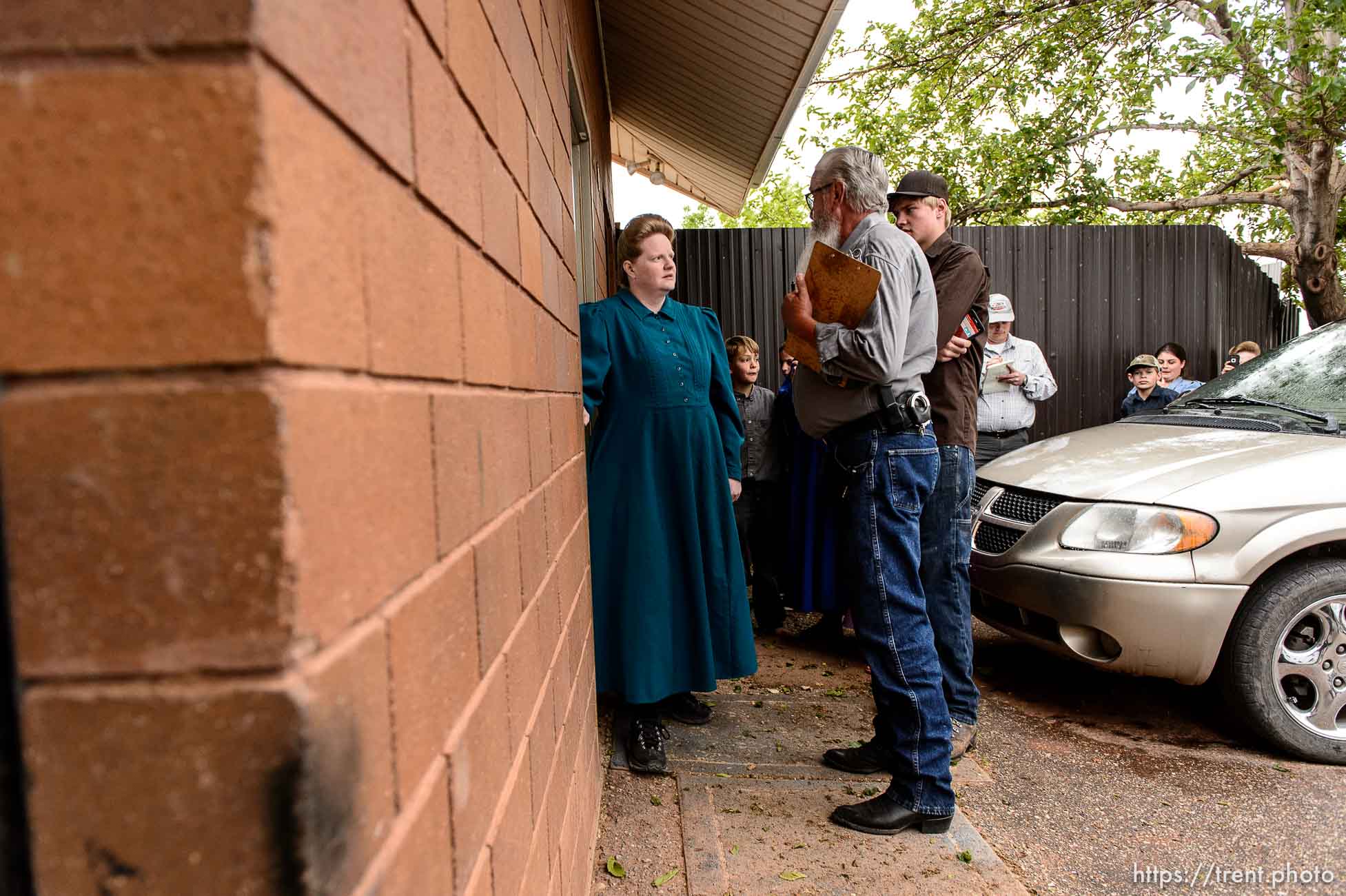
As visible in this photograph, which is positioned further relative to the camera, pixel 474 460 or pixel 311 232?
pixel 474 460

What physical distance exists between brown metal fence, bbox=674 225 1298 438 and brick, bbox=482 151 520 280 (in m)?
6.56

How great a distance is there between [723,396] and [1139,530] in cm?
178

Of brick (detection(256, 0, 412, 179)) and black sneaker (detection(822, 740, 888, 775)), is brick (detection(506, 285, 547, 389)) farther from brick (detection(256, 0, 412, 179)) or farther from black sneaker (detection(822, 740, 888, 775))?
black sneaker (detection(822, 740, 888, 775))

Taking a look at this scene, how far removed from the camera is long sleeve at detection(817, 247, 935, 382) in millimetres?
2658

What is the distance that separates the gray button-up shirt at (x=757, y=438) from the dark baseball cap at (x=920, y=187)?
5.81 feet

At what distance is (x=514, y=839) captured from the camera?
122 cm

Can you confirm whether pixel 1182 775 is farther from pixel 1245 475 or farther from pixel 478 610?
pixel 478 610

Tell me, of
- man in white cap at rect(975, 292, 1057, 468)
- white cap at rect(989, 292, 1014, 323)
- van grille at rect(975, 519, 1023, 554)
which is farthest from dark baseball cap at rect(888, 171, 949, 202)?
white cap at rect(989, 292, 1014, 323)

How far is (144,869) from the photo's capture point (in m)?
0.52

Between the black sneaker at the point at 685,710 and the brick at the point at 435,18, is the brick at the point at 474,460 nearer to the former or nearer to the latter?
the brick at the point at 435,18

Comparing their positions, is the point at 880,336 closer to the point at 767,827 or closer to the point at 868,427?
the point at 868,427

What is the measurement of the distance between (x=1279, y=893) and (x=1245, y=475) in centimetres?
163

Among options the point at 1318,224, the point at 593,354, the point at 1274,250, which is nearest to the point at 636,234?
the point at 593,354

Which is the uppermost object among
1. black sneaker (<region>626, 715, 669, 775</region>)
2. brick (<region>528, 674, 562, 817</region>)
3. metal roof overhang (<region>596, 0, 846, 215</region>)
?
metal roof overhang (<region>596, 0, 846, 215</region>)
